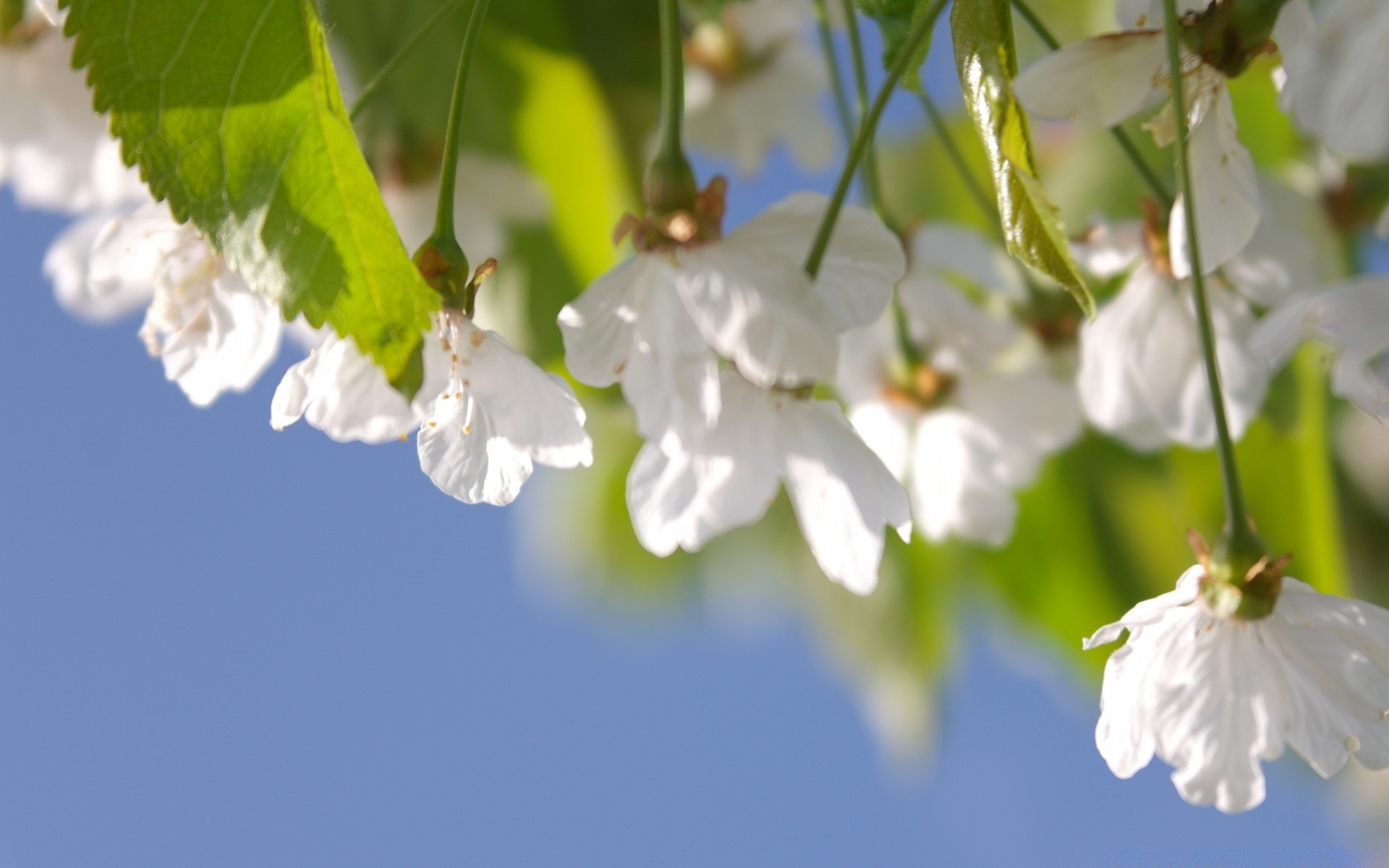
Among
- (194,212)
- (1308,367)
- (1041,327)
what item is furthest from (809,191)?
(1308,367)

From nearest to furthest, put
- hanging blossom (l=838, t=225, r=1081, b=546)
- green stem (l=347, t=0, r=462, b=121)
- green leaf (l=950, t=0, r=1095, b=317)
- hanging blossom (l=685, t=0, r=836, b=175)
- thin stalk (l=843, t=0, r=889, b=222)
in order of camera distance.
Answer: green leaf (l=950, t=0, r=1095, b=317), green stem (l=347, t=0, r=462, b=121), thin stalk (l=843, t=0, r=889, b=222), hanging blossom (l=838, t=225, r=1081, b=546), hanging blossom (l=685, t=0, r=836, b=175)

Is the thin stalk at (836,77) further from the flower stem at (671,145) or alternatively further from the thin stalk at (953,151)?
the flower stem at (671,145)

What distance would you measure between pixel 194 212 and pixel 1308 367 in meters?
0.61

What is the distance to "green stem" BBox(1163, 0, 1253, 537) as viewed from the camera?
361 mm

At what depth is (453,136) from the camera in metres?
0.38

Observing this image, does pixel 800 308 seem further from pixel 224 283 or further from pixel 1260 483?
pixel 1260 483

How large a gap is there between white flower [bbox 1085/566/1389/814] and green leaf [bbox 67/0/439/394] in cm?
25

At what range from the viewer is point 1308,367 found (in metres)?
0.71

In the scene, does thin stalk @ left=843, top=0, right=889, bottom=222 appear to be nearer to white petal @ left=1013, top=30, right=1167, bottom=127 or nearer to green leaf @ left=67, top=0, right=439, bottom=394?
white petal @ left=1013, top=30, right=1167, bottom=127

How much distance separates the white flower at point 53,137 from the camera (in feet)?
2.07

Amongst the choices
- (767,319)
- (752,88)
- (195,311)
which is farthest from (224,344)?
(752,88)

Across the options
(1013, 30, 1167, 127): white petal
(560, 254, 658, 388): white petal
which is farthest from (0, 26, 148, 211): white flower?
(1013, 30, 1167, 127): white petal

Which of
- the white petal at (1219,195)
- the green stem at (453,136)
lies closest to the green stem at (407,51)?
the green stem at (453,136)

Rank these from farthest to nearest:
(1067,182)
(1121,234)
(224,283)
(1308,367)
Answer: (1067,182)
(1308,367)
(1121,234)
(224,283)
